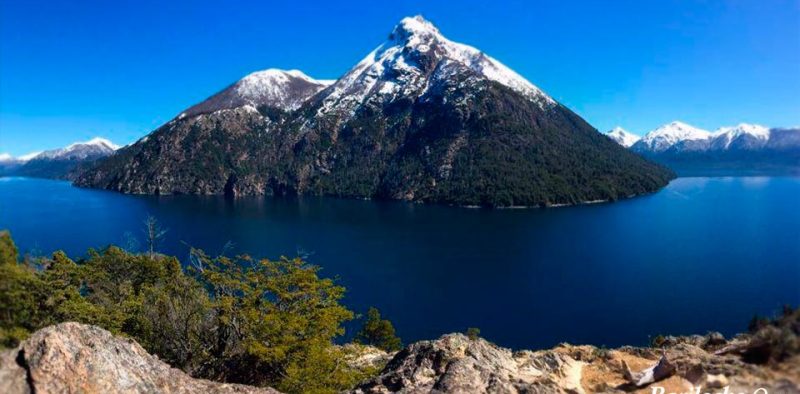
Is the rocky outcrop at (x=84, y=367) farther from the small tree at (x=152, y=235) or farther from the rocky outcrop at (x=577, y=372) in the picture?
the small tree at (x=152, y=235)

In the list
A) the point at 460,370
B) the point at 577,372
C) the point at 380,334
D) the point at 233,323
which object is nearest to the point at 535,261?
the point at 380,334

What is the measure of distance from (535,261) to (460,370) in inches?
4155

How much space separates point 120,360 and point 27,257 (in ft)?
168

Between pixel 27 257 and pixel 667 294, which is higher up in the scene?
pixel 27 257

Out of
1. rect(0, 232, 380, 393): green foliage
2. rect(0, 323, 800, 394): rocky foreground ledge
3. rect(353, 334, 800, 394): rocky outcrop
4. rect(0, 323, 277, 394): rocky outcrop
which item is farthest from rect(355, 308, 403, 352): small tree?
rect(0, 323, 277, 394): rocky outcrop

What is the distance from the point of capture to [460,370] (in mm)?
16844

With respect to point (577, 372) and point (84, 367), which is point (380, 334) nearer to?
point (577, 372)

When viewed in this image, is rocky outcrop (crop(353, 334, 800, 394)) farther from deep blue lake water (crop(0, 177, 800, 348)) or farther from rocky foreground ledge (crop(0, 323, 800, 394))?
deep blue lake water (crop(0, 177, 800, 348))

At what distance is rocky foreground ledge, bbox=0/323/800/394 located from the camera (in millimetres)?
11773

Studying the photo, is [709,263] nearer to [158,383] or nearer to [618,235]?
[618,235]

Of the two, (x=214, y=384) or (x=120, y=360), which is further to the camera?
(x=214, y=384)

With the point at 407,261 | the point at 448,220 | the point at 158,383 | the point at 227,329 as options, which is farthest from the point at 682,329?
the point at 448,220

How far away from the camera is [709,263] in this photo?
353 ft

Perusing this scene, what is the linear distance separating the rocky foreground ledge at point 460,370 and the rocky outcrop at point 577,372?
0.03 m
